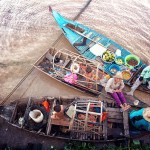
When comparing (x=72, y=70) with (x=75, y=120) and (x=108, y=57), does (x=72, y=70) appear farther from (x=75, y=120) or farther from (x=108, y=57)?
(x=75, y=120)

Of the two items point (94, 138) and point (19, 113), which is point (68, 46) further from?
point (94, 138)

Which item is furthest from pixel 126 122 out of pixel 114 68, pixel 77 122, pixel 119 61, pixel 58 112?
pixel 119 61

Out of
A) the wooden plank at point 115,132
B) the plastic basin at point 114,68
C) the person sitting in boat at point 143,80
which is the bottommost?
the wooden plank at point 115,132

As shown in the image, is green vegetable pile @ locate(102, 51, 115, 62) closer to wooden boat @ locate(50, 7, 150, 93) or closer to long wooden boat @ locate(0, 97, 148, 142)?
wooden boat @ locate(50, 7, 150, 93)

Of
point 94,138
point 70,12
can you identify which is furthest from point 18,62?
point 94,138

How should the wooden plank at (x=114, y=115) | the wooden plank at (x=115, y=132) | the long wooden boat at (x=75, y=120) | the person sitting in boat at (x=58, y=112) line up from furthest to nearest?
the wooden plank at (x=114, y=115) < the wooden plank at (x=115, y=132) < the long wooden boat at (x=75, y=120) < the person sitting in boat at (x=58, y=112)

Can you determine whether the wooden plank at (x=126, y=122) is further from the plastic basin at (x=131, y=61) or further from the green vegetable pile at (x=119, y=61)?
the green vegetable pile at (x=119, y=61)

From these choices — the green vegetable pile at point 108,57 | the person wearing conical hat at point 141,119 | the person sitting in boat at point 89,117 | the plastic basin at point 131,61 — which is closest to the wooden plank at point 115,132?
the person wearing conical hat at point 141,119
